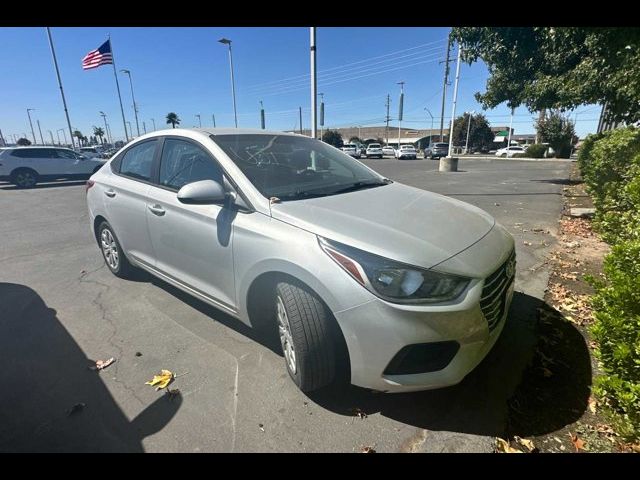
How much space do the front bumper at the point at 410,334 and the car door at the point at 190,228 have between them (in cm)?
108

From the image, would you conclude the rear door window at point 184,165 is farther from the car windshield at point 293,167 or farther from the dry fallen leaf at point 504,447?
the dry fallen leaf at point 504,447

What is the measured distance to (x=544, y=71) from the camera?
37.9 feet

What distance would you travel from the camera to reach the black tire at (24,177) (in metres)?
14.4

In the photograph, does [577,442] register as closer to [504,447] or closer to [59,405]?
[504,447]

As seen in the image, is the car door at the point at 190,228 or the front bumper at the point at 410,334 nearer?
the front bumper at the point at 410,334

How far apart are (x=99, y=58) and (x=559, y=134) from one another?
147ft

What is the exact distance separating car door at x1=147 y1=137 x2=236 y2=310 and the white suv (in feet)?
51.0

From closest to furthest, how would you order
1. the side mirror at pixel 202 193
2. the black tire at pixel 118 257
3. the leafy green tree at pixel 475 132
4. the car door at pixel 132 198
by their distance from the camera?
the side mirror at pixel 202 193 < the car door at pixel 132 198 < the black tire at pixel 118 257 < the leafy green tree at pixel 475 132

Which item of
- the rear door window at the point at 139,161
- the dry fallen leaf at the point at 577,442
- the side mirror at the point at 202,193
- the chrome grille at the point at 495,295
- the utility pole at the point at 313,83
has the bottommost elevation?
the dry fallen leaf at the point at 577,442

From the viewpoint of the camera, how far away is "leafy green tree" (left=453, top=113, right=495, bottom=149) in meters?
62.5

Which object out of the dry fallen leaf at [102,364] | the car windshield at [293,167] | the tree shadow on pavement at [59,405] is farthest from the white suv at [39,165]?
the car windshield at [293,167]

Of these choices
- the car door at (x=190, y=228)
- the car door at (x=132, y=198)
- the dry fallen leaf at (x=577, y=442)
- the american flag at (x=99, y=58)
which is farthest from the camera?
the american flag at (x=99, y=58)
